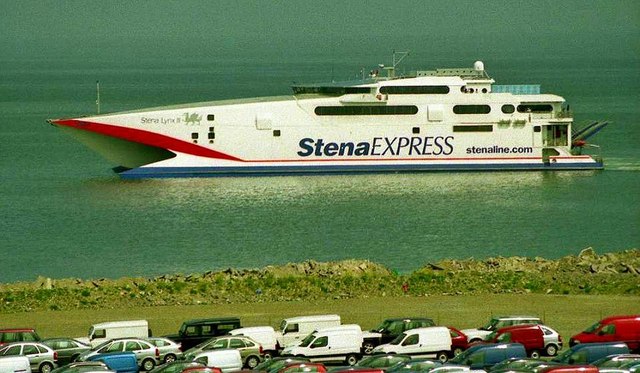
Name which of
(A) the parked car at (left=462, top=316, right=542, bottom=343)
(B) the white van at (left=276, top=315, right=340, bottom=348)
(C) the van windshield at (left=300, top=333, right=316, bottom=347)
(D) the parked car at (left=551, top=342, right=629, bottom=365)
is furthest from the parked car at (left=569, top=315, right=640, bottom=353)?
(C) the van windshield at (left=300, top=333, right=316, bottom=347)

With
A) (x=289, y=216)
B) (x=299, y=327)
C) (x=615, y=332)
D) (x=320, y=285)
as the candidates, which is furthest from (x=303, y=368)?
(x=289, y=216)

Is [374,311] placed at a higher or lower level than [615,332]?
lower

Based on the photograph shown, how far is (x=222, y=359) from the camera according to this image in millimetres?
23109

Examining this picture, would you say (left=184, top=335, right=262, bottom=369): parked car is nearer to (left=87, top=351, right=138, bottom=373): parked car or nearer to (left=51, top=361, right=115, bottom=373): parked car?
(left=87, top=351, right=138, bottom=373): parked car

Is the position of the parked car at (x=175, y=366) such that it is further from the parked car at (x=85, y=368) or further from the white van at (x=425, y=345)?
the white van at (x=425, y=345)

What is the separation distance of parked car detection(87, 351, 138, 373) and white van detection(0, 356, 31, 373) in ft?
3.75

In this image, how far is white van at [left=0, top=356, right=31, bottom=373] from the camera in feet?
74.7

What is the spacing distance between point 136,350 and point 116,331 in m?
2.06

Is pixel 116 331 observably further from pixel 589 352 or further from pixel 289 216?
pixel 289 216

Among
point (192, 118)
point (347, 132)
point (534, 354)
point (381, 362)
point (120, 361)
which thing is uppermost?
point (192, 118)

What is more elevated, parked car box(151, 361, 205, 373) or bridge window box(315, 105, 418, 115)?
bridge window box(315, 105, 418, 115)

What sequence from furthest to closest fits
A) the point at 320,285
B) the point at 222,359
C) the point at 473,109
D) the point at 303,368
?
the point at 473,109
the point at 320,285
the point at 222,359
the point at 303,368

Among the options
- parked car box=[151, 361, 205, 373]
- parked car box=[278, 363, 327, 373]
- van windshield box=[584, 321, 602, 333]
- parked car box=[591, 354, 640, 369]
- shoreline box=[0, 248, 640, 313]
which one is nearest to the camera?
parked car box=[591, 354, 640, 369]

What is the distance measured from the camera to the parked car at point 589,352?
2255cm
